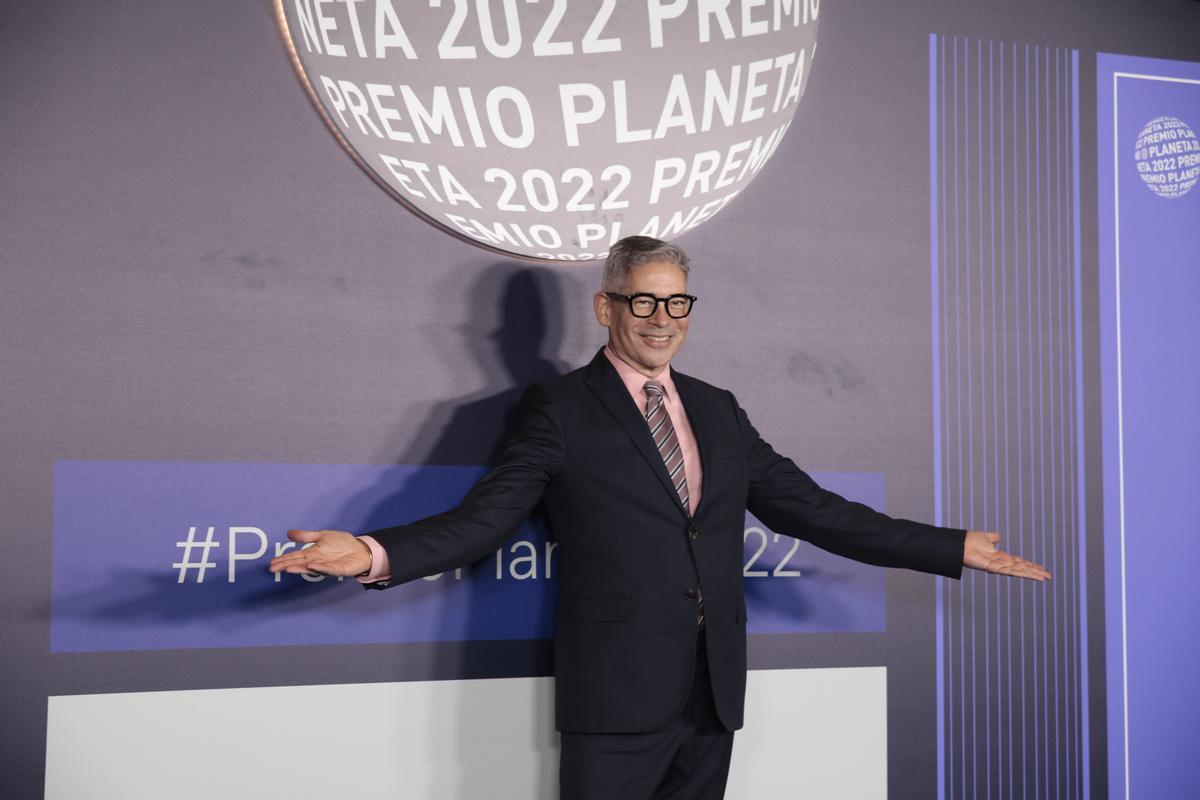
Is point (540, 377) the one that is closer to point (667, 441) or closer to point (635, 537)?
point (667, 441)

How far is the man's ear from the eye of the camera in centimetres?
243

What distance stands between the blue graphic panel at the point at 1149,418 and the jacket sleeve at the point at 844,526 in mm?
910

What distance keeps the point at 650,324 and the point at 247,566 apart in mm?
1084

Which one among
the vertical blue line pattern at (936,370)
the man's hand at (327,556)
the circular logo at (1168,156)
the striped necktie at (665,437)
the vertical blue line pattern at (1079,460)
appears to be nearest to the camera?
the man's hand at (327,556)

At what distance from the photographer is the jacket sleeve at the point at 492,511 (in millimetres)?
2064

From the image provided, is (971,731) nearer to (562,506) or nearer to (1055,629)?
(1055,629)

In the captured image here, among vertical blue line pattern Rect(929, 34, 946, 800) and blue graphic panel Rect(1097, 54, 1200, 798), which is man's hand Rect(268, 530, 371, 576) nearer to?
vertical blue line pattern Rect(929, 34, 946, 800)

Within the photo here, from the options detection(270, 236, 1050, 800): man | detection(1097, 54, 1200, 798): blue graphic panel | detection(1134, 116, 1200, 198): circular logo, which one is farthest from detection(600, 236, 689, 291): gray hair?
detection(1134, 116, 1200, 198): circular logo

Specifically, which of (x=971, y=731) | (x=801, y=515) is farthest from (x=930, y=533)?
(x=971, y=731)

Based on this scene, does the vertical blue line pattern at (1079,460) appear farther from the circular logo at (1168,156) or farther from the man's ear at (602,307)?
the man's ear at (602,307)

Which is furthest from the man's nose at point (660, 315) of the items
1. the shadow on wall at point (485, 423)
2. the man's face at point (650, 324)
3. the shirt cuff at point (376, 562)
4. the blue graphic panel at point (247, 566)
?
the shirt cuff at point (376, 562)

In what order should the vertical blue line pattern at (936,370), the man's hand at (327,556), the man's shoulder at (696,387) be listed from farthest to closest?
1. the vertical blue line pattern at (936,370)
2. the man's shoulder at (696,387)
3. the man's hand at (327,556)

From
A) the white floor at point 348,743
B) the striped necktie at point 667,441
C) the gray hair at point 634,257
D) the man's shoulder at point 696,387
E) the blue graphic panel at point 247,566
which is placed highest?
the gray hair at point 634,257

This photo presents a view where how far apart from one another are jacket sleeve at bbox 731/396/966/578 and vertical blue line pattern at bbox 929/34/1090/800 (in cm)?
45
